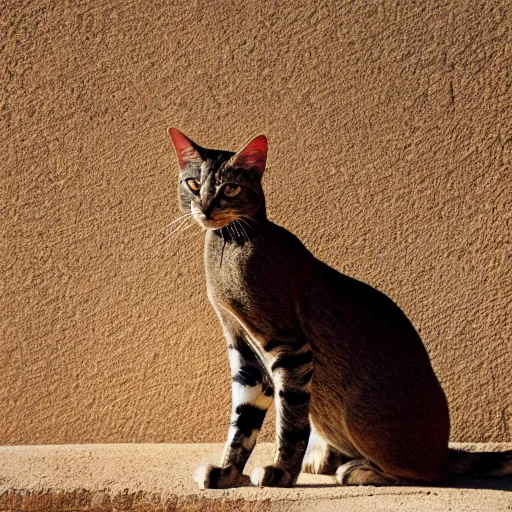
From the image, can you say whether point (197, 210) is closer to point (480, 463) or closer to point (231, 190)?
point (231, 190)

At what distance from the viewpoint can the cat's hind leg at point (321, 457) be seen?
2322 mm

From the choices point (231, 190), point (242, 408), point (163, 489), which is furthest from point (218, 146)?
point (163, 489)

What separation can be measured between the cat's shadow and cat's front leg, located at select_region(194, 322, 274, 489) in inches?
6.6

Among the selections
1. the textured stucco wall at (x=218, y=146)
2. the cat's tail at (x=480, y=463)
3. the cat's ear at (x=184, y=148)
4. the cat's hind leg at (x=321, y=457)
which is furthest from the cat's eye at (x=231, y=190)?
the cat's tail at (x=480, y=463)

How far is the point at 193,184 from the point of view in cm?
213

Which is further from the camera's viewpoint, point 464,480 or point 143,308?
point 143,308

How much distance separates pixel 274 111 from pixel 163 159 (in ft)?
1.48

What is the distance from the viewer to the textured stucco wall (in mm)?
2807

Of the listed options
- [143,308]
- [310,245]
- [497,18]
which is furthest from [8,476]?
[497,18]

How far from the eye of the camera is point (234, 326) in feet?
7.26

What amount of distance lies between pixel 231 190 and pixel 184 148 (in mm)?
193

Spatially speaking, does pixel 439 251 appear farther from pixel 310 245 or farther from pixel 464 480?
pixel 464 480

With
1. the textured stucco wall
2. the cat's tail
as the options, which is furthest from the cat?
the textured stucco wall

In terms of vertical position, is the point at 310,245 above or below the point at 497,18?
below
